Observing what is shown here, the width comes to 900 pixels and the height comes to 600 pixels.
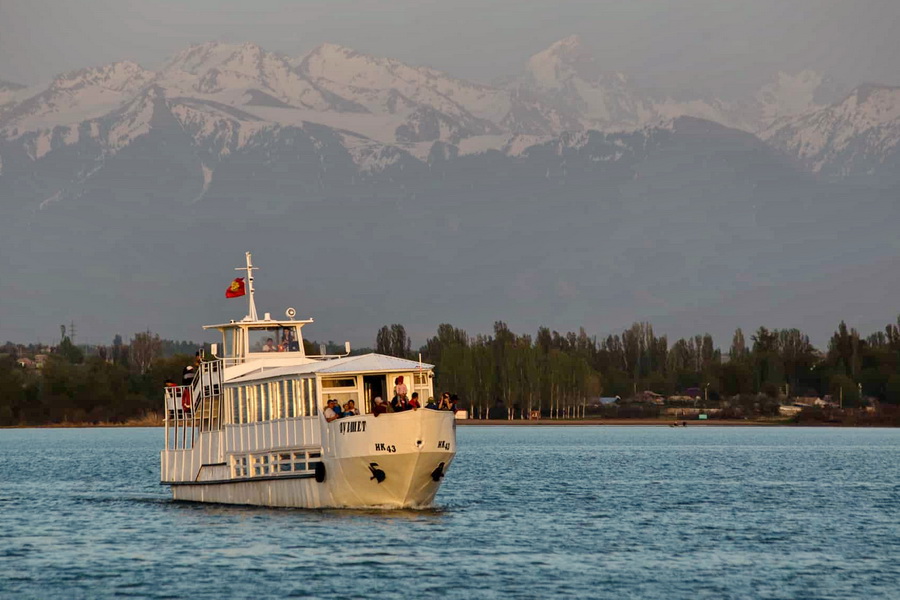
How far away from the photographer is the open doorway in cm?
6318

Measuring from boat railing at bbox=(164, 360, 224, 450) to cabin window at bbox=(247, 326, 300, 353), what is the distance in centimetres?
211

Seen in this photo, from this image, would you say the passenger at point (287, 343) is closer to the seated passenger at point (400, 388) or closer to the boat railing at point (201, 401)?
the boat railing at point (201, 401)

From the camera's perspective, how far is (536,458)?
125 meters

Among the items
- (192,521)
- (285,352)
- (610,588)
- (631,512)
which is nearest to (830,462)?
(631,512)

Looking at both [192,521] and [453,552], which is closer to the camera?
[453,552]

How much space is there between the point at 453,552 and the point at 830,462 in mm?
73548

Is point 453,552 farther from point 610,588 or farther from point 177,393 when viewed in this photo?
point 177,393

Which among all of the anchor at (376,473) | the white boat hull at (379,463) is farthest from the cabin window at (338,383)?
the anchor at (376,473)

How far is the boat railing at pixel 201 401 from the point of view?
224ft

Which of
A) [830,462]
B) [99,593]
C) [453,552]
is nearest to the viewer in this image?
[99,593]

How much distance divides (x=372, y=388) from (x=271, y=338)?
28.1ft

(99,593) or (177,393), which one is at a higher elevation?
(177,393)

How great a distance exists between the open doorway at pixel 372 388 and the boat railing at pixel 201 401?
24.3 ft

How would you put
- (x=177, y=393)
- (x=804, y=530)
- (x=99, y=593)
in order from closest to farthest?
(x=99, y=593) < (x=804, y=530) < (x=177, y=393)
